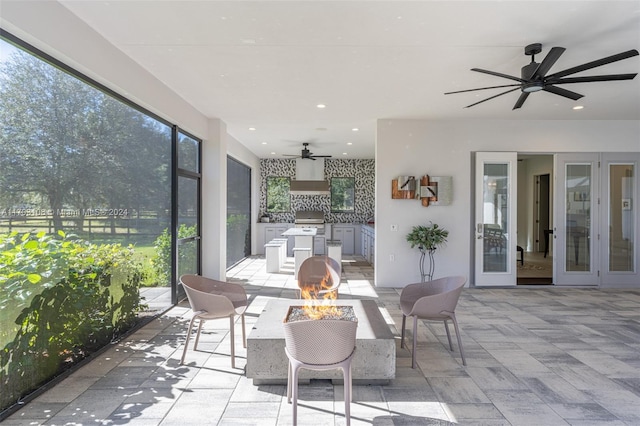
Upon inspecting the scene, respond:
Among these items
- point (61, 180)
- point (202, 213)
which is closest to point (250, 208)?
point (202, 213)

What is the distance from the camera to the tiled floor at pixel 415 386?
2.33 meters

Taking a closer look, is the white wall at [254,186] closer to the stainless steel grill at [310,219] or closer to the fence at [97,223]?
the stainless steel grill at [310,219]

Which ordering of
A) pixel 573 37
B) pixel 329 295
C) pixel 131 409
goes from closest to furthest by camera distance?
1. pixel 131 409
2. pixel 573 37
3. pixel 329 295

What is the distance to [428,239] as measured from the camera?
19.4 ft

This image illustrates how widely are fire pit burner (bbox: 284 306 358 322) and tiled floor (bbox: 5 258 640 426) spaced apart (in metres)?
0.50

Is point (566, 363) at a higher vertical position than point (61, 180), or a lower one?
lower

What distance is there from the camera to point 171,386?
2.73m

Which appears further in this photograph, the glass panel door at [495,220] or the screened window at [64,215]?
the glass panel door at [495,220]

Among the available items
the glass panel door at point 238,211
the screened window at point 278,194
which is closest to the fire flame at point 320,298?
the glass panel door at point 238,211

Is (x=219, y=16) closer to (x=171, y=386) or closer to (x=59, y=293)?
(x=59, y=293)

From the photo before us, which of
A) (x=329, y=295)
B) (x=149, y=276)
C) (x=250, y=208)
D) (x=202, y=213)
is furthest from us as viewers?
(x=250, y=208)

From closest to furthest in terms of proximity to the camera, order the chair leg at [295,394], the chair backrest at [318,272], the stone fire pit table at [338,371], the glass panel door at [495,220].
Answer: the chair leg at [295,394] < the stone fire pit table at [338,371] < the chair backrest at [318,272] < the glass panel door at [495,220]

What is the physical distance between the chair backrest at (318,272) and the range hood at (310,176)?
17.3ft

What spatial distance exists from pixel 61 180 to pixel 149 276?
1826 millimetres
